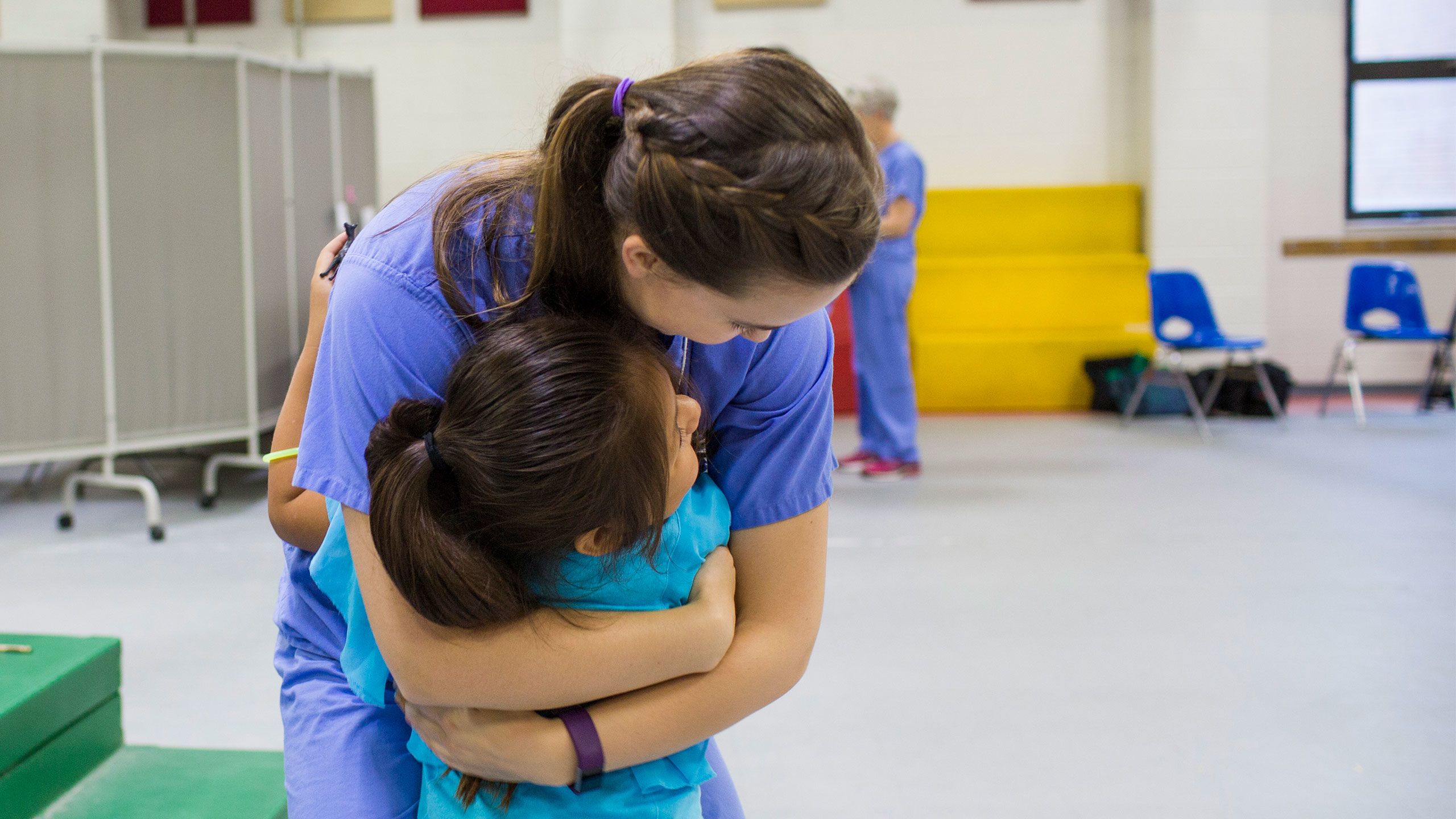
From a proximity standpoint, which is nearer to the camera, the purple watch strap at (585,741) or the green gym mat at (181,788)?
the purple watch strap at (585,741)

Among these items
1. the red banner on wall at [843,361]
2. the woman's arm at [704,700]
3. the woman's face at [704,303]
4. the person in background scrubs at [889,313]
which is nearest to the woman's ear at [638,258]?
the woman's face at [704,303]

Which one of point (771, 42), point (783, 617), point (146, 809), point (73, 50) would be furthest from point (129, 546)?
point (771, 42)

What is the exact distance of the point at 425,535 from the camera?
3.05 ft

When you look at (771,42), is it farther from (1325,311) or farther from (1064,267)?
(1325,311)

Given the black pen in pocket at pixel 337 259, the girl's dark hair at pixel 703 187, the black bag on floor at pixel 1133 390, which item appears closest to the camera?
the girl's dark hair at pixel 703 187

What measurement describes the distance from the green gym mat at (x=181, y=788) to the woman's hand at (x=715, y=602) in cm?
88

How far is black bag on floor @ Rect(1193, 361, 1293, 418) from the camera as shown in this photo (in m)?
6.39

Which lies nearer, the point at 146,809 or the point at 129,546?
the point at 146,809

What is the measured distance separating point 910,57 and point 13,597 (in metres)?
5.92

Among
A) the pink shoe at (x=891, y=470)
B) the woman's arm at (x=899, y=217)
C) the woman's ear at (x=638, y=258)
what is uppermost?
the woman's arm at (x=899, y=217)

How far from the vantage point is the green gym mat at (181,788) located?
166 cm

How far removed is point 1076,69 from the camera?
7.36m

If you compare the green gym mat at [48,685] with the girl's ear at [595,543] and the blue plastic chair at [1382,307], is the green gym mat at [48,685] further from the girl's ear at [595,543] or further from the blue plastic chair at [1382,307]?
the blue plastic chair at [1382,307]

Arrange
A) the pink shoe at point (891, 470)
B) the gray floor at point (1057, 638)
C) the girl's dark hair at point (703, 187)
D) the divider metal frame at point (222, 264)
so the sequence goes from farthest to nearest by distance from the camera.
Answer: the pink shoe at point (891, 470) < the divider metal frame at point (222, 264) < the gray floor at point (1057, 638) < the girl's dark hair at point (703, 187)
